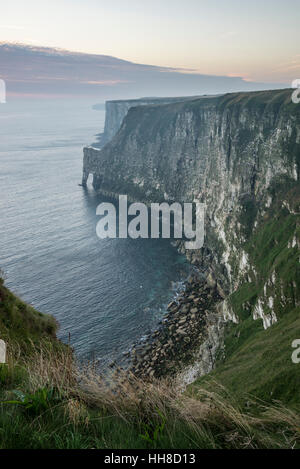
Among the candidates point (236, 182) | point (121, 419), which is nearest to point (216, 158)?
point (236, 182)

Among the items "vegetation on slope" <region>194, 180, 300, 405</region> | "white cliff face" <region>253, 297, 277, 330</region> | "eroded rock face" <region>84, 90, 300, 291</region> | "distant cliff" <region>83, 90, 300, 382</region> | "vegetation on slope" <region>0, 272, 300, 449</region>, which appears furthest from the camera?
"eroded rock face" <region>84, 90, 300, 291</region>

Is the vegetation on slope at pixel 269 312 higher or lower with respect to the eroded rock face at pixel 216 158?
lower

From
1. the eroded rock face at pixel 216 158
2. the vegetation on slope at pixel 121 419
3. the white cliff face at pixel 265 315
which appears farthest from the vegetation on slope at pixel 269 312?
the eroded rock face at pixel 216 158

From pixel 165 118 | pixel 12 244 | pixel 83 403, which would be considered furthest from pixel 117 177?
pixel 83 403

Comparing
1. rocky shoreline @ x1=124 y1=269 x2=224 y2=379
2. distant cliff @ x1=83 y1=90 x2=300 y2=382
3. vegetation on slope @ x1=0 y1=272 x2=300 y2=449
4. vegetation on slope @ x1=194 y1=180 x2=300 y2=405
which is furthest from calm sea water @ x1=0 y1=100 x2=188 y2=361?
vegetation on slope @ x1=0 y1=272 x2=300 y2=449

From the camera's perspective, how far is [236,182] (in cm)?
11081

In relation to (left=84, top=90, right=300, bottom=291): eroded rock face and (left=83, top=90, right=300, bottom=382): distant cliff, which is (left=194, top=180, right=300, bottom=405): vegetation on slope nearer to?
(left=83, top=90, right=300, bottom=382): distant cliff

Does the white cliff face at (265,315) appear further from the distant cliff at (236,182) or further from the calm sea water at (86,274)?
the calm sea water at (86,274)

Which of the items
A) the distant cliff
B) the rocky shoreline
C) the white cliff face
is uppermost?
the distant cliff

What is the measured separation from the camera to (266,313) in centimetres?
6044

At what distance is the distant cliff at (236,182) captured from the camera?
236 feet

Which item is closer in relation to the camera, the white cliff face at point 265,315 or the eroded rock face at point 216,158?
the white cliff face at point 265,315

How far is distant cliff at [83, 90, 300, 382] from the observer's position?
7200 cm

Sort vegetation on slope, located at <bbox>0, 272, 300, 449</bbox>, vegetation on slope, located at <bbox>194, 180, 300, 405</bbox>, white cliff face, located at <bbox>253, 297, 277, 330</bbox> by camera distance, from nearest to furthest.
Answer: vegetation on slope, located at <bbox>0, 272, 300, 449</bbox> → vegetation on slope, located at <bbox>194, 180, 300, 405</bbox> → white cliff face, located at <bbox>253, 297, 277, 330</bbox>
